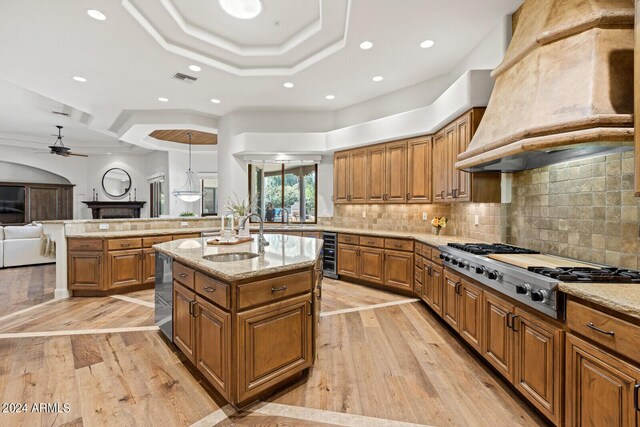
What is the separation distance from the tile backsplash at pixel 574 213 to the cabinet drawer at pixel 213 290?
2559 millimetres

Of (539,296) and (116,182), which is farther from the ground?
(116,182)

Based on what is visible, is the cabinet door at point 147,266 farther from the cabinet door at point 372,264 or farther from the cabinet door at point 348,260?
the cabinet door at point 372,264

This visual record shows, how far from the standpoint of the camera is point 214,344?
6.42 feet

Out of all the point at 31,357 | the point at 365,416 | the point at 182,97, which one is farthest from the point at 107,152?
the point at 365,416

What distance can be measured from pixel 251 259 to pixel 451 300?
1.99 meters

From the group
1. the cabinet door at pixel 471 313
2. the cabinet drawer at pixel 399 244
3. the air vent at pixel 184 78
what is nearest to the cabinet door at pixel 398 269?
the cabinet drawer at pixel 399 244

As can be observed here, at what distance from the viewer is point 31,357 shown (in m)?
2.55

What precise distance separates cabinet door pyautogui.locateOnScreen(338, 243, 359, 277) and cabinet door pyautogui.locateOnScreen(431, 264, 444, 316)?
1530 mm

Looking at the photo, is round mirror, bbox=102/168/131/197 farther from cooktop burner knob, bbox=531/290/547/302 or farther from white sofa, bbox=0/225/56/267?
cooktop burner knob, bbox=531/290/547/302

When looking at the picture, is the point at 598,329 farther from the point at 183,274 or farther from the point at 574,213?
the point at 183,274

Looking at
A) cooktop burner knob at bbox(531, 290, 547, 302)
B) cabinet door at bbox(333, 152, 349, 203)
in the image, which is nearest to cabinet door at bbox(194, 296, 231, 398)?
cooktop burner knob at bbox(531, 290, 547, 302)

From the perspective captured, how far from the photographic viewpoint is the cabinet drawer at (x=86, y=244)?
421 cm

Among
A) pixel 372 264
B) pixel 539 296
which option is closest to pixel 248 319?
pixel 539 296

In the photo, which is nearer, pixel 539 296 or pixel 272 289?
pixel 539 296
